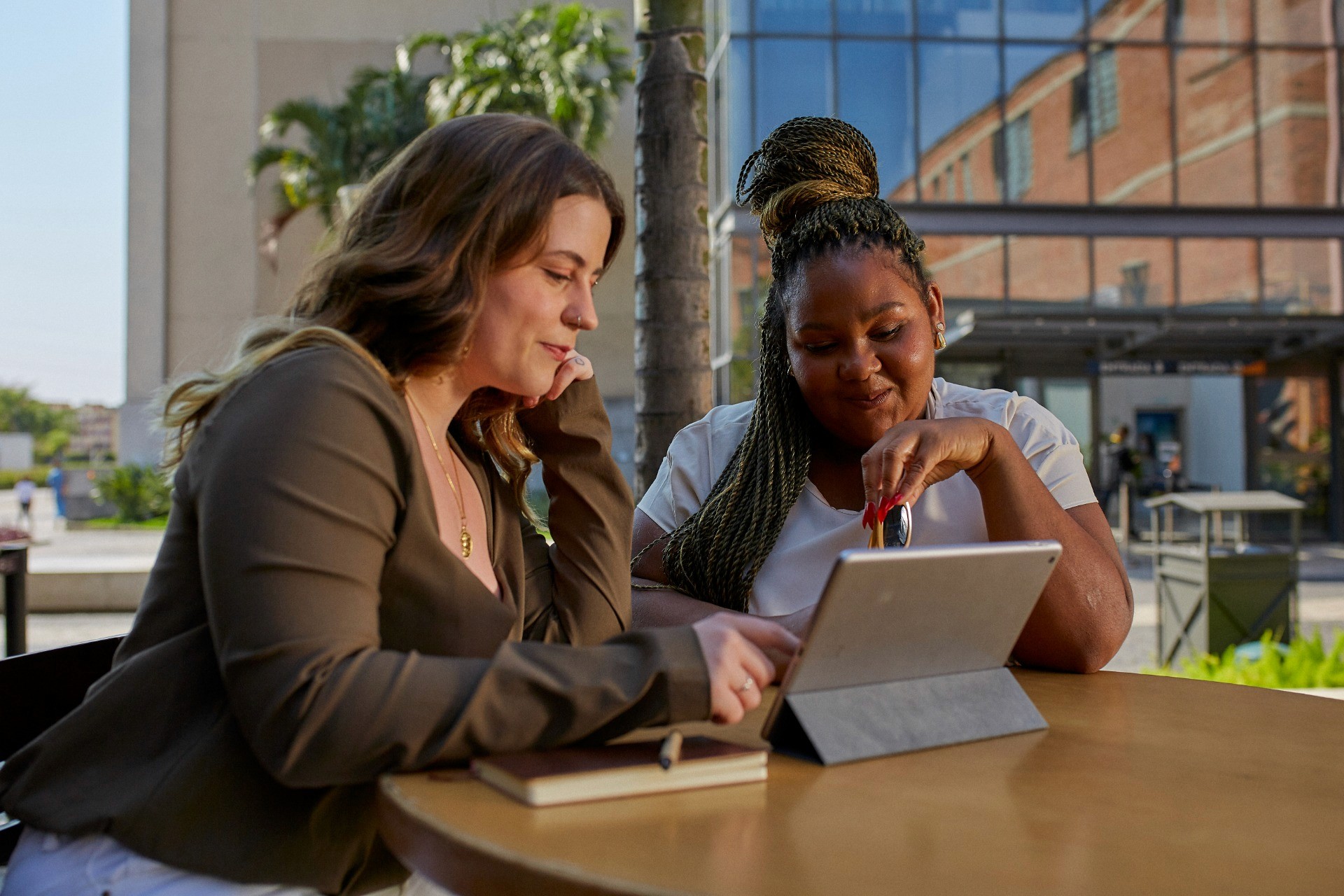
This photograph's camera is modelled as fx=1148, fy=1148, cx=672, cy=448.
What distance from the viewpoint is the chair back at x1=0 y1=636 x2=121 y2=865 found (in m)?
1.79

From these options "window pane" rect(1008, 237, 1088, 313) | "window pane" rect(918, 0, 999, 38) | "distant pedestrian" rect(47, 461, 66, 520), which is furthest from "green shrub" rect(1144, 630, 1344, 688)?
"distant pedestrian" rect(47, 461, 66, 520)

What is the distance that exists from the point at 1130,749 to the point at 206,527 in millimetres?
1164

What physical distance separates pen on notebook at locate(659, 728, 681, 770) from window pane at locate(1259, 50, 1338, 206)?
53.2 feet

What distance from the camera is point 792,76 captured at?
47.5 ft

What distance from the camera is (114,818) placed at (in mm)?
1337

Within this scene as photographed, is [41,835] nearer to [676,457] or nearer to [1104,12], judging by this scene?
[676,457]

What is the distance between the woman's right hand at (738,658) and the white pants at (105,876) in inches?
16.4

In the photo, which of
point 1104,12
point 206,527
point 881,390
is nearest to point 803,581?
point 881,390

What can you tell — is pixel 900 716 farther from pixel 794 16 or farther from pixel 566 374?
pixel 794 16

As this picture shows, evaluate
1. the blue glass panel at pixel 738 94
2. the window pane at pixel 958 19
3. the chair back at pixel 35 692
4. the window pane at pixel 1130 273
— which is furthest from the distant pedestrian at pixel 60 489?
the chair back at pixel 35 692

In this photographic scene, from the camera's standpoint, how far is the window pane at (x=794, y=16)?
1450 centimetres

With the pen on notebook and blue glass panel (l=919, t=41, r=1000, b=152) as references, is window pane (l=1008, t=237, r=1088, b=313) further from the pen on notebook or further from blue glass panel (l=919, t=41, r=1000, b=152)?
the pen on notebook

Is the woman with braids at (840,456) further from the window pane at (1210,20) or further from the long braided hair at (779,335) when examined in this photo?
the window pane at (1210,20)

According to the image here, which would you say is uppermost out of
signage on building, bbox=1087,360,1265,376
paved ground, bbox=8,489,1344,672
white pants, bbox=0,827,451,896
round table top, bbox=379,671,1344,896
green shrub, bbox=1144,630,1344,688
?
signage on building, bbox=1087,360,1265,376
